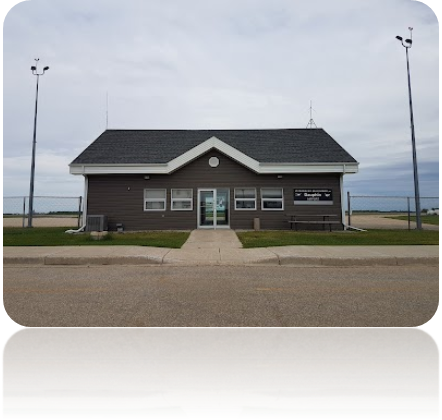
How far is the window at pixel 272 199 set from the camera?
19.3m

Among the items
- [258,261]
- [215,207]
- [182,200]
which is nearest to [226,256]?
[258,261]

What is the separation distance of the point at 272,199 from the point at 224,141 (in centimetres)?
519

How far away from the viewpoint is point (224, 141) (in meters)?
22.0

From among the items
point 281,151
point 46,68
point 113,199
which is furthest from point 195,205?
point 46,68

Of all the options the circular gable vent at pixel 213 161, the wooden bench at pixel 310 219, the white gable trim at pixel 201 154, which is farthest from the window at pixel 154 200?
the wooden bench at pixel 310 219

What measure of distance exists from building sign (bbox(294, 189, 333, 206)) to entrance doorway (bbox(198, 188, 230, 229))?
12.6 feet

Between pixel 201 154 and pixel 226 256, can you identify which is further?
pixel 201 154

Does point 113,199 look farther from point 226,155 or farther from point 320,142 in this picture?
point 320,142

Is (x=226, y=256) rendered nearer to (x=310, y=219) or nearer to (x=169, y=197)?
(x=169, y=197)

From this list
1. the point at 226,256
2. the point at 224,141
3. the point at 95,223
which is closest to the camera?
the point at 226,256

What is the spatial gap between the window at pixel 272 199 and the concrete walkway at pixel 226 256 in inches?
342

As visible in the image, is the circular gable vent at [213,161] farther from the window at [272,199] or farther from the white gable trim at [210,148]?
the window at [272,199]

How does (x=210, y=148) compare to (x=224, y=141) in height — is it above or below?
below

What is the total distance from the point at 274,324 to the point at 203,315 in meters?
0.92
